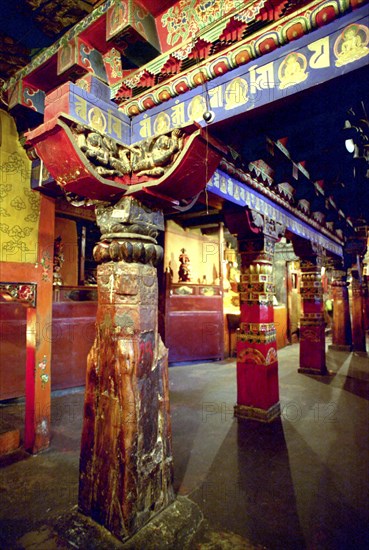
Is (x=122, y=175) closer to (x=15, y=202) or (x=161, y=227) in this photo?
(x=161, y=227)

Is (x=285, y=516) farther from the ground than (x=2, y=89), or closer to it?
closer to it

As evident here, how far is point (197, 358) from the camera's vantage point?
8266 mm

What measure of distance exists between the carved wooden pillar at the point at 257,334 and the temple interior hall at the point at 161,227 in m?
0.03

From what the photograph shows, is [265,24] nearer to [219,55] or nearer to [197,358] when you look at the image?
[219,55]

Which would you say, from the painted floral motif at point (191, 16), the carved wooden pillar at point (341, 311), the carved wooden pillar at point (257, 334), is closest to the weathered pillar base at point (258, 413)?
the carved wooden pillar at point (257, 334)

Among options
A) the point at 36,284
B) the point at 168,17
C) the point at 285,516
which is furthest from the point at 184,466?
the point at 168,17

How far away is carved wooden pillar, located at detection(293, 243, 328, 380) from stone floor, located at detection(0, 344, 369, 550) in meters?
1.74

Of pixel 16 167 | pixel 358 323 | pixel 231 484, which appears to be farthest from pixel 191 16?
pixel 358 323

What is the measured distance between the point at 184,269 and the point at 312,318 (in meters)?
3.52

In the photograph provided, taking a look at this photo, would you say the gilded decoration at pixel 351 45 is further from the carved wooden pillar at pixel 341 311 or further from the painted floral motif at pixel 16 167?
the carved wooden pillar at pixel 341 311

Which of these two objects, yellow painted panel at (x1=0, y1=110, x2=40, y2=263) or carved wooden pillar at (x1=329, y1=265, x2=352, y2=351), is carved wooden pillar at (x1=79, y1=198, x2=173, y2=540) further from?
carved wooden pillar at (x1=329, y1=265, x2=352, y2=351)

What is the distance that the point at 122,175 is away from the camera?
2223mm

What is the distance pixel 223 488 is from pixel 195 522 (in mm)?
570

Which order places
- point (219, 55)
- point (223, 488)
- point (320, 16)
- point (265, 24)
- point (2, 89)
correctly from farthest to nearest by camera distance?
point (2, 89)
point (223, 488)
point (219, 55)
point (265, 24)
point (320, 16)
